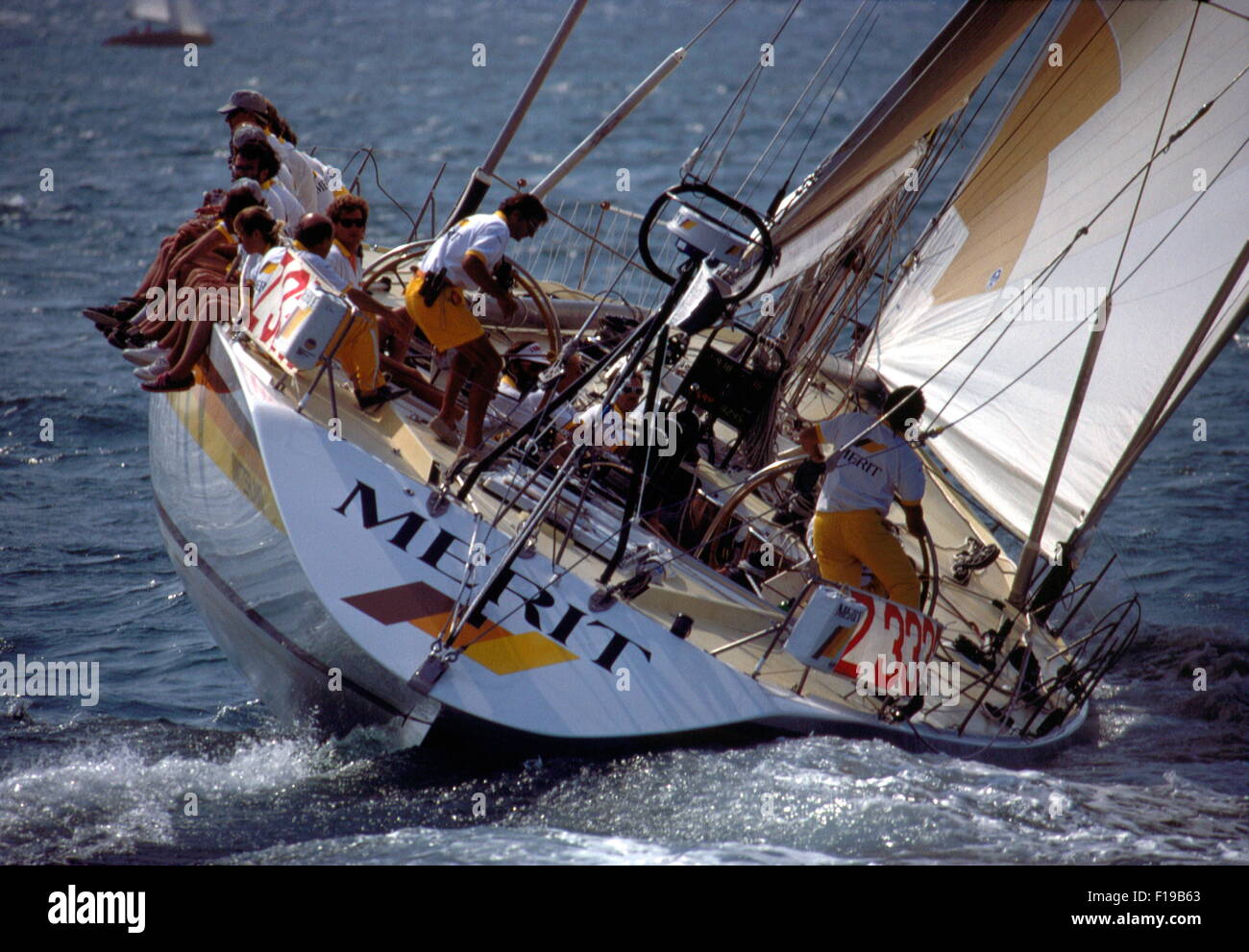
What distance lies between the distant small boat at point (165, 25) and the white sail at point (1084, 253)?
118ft

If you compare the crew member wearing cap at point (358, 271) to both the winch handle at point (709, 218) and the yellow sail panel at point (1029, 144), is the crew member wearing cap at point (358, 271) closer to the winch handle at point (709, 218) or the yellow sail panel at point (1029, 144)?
the winch handle at point (709, 218)

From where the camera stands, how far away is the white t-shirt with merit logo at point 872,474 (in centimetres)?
571

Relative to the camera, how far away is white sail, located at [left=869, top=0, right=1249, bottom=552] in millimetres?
6836

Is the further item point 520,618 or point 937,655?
point 937,655

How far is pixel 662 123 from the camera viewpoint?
2731cm

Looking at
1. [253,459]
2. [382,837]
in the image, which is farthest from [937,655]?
[253,459]

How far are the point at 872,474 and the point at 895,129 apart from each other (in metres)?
1.67

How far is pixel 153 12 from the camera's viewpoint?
138ft

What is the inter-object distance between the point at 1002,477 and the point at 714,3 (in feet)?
150

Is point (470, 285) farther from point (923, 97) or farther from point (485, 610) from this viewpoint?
point (923, 97)
